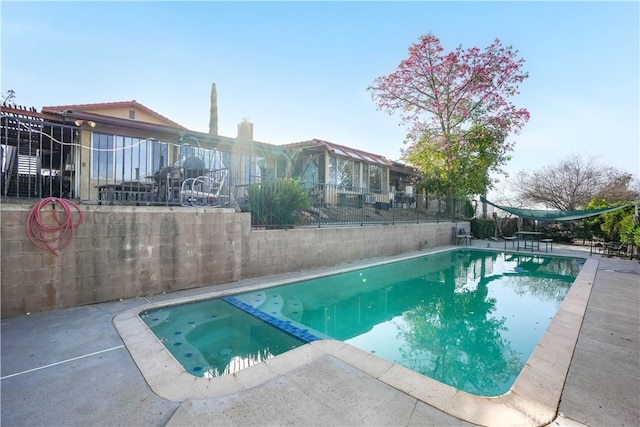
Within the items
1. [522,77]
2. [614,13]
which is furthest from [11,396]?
[522,77]

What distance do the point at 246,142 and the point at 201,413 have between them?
467 inches

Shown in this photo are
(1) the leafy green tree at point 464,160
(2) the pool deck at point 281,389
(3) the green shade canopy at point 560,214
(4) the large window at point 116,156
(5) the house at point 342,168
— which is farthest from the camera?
(1) the leafy green tree at point 464,160

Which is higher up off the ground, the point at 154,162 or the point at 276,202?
the point at 154,162

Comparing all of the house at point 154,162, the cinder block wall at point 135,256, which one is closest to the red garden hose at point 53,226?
the cinder block wall at point 135,256

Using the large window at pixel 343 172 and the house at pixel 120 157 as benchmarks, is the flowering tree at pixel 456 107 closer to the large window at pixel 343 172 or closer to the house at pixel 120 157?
the large window at pixel 343 172

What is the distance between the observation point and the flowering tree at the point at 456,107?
14.3 meters

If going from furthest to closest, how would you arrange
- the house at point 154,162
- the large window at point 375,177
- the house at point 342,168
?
1. the large window at point 375,177
2. the house at point 342,168
3. the house at point 154,162

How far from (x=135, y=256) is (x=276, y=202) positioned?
3.54 meters

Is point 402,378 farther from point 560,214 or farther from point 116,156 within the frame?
point 560,214

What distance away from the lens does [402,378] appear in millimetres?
2766

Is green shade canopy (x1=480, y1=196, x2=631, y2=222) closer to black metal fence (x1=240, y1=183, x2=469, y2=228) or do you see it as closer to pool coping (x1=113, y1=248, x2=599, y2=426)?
black metal fence (x1=240, y1=183, x2=469, y2=228)

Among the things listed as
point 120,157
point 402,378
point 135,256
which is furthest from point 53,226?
point 120,157

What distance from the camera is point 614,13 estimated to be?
7.32m

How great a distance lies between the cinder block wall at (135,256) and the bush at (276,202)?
452 mm
